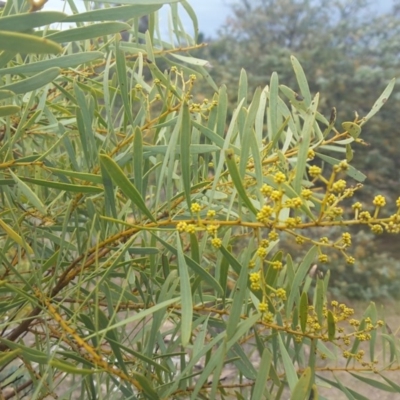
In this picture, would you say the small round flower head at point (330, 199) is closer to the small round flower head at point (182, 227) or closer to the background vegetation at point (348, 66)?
the small round flower head at point (182, 227)

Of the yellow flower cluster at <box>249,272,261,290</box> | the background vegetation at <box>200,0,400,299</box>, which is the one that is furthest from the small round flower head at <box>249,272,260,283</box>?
the background vegetation at <box>200,0,400,299</box>

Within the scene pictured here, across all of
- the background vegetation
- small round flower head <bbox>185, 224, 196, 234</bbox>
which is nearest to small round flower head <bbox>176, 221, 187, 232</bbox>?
small round flower head <bbox>185, 224, 196, 234</bbox>

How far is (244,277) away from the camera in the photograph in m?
0.27

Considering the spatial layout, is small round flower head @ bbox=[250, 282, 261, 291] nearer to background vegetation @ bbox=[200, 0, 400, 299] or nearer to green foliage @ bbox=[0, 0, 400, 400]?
green foliage @ bbox=[0, 0, 400, 400]

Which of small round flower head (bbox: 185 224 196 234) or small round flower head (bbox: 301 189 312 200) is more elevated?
small round flower head (bbox: 301 189 312 200)

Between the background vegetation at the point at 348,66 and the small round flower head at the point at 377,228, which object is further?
the background vegetation at the point at 348,66

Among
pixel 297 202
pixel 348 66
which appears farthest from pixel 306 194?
pixel 348 66

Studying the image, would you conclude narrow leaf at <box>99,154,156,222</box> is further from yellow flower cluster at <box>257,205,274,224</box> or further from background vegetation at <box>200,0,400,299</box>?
background vegetation at <box>200,0,400,299</box>

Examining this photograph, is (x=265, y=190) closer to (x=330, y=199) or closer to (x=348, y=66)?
(x=330, y=199)

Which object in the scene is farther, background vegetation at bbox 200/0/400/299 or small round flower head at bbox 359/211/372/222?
background vegetation at bbox 200/0/400/299

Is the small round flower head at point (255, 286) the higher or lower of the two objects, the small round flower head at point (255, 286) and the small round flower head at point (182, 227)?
the lower

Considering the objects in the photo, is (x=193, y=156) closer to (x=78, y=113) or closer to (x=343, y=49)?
(x=78, y=113)

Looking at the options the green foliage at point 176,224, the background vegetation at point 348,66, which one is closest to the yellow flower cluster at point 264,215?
the green foliage at point 176,224

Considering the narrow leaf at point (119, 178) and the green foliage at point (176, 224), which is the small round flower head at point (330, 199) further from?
the narrow leaf at point (119, 178)
